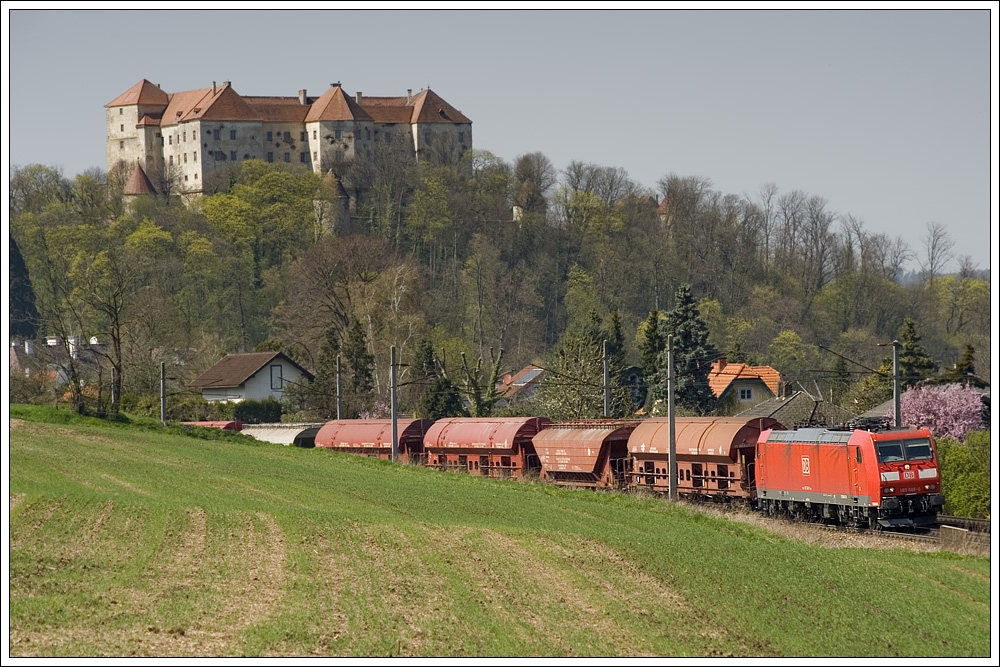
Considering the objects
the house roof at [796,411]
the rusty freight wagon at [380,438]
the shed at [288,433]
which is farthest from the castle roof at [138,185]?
the rusty freight wagon at [380,438]

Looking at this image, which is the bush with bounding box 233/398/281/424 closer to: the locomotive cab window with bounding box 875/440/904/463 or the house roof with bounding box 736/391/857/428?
the house roof with bounding box 736/391/857/428

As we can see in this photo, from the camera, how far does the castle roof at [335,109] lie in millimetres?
178500

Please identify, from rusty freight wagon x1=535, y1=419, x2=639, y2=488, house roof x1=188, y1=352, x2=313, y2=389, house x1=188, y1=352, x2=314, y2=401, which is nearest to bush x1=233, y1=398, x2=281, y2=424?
house x1=188, y1=352, x2=314, y2=401

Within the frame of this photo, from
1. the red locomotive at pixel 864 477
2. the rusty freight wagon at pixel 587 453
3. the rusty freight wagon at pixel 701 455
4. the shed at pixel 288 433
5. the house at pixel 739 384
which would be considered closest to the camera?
the red locomotive at pixel 864 477

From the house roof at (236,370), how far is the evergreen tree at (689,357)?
90.3ft

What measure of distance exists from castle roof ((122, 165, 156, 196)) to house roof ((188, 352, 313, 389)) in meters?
82.3

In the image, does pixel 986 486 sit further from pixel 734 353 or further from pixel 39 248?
pixel 39 248

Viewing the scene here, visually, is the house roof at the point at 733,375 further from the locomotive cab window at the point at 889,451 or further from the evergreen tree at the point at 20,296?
the evergreen tree at the point at 20,296

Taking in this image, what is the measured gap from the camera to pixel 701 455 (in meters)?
41.4

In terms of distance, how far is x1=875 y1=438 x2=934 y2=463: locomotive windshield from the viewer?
33.8 m

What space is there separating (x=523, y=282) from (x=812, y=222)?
35089 mm

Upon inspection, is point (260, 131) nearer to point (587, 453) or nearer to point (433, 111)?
point (433, 111)

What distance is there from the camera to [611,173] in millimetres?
161375

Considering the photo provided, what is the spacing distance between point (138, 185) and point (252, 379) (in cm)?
8920
